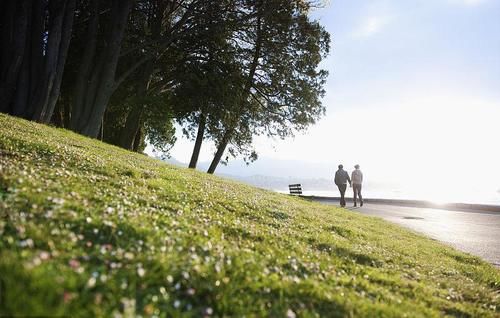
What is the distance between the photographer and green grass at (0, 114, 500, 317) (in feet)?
12.0

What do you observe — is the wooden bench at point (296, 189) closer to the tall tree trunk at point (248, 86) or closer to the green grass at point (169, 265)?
the tall tree trunk at point (248, 86)

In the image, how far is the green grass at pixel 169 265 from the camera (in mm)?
3670

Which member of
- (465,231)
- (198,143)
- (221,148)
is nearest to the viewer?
(465,231)

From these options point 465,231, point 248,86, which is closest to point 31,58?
point 248,86

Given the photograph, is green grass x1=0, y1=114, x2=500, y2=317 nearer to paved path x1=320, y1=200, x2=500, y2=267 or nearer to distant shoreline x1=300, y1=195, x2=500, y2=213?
paved path x1=320, y1=200, x2=500, y2=267

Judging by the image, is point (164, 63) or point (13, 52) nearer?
point (13, 52)

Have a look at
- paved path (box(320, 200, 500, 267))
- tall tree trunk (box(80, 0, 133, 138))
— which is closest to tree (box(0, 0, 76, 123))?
tall tree trunk (box(80, 0, 133, 138))

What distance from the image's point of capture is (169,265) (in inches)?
183

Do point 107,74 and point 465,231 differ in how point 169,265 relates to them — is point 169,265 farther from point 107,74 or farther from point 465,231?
point 107,74

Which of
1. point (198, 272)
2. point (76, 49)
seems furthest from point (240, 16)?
point (198, 272)

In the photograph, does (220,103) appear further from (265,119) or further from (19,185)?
(19,185)

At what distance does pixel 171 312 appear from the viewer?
3.87m

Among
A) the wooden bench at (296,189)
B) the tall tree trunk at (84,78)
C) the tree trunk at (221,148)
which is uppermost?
the tall tree trunk at (84,78)

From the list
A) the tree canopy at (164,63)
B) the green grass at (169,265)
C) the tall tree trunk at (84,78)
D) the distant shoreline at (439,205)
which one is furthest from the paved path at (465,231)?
the tall tree trunk at (84,78)
